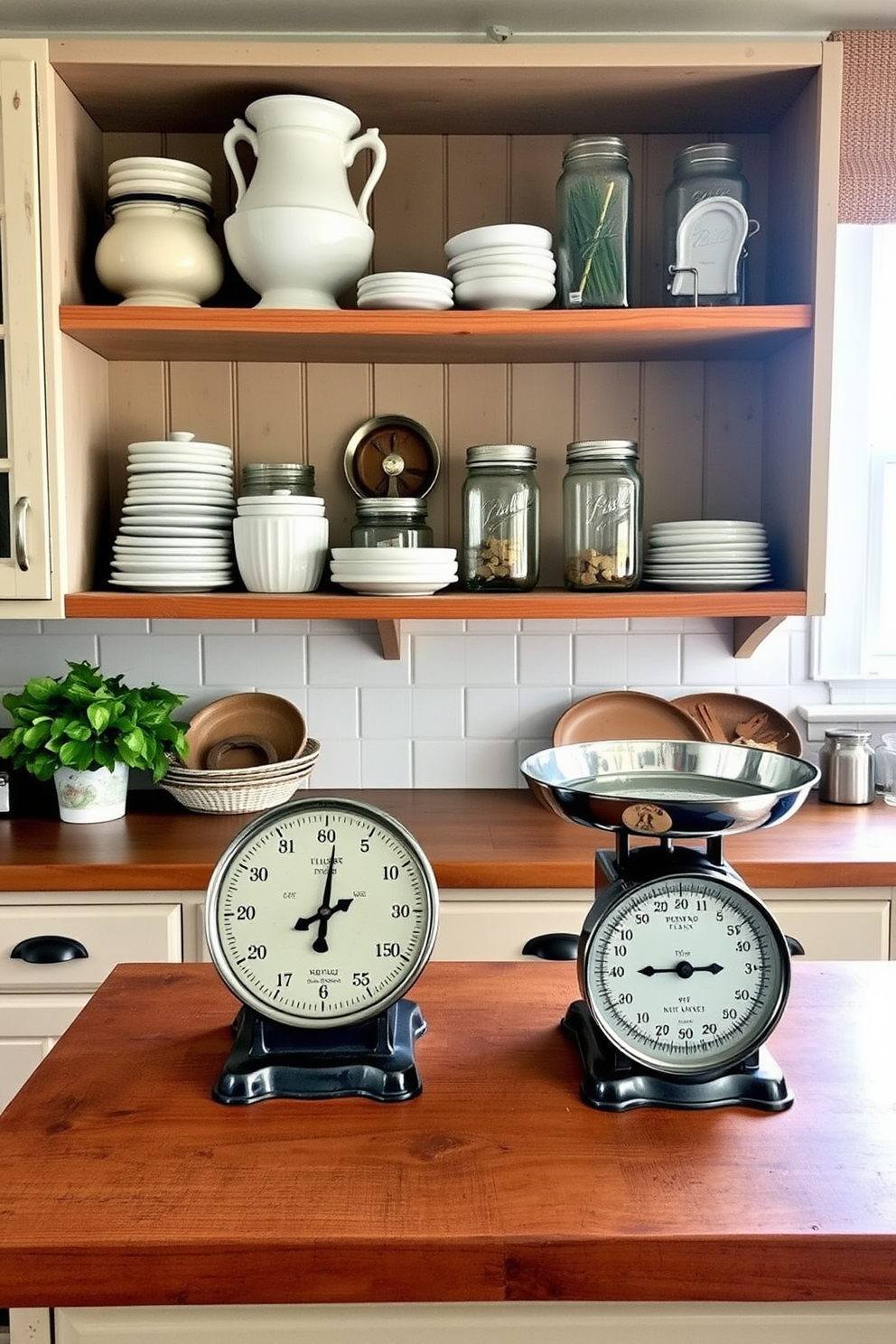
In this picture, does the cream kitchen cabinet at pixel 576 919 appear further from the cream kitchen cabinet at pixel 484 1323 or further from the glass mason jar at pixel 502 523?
the cream kitchen cabinet at pixel 484 1323

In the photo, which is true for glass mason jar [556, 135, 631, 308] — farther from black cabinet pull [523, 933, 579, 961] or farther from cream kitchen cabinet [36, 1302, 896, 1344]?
cream kitchen cabinet [36, 1302, 896, 1344]

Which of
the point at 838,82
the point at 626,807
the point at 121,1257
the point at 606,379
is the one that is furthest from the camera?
the point at 606,379

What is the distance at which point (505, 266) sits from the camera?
1955 mm

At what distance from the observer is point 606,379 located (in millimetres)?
2287

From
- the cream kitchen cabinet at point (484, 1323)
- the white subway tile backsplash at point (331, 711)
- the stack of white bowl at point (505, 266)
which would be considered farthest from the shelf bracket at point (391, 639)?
the cream kitchen cabinet at point (484, 1323)

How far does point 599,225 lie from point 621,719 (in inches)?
39.1

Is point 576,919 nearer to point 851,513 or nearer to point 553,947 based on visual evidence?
point 553,947

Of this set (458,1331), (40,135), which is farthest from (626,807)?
(40,135)

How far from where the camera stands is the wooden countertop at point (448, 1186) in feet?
2.50

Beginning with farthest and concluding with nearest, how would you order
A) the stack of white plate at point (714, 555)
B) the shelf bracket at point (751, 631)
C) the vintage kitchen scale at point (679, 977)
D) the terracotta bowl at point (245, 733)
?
the terracotta bowl at point (245, 733) < the shelf bracket at point (751, 631) < the stack of white plate at point (714, 555) < the vintage kitchen scale at point (679, 977)

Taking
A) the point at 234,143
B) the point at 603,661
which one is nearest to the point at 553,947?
the point at 603,661

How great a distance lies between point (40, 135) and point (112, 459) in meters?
0.64

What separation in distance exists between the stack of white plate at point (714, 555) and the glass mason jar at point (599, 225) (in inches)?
17.4

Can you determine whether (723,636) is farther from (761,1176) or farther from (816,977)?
(761,1176)
